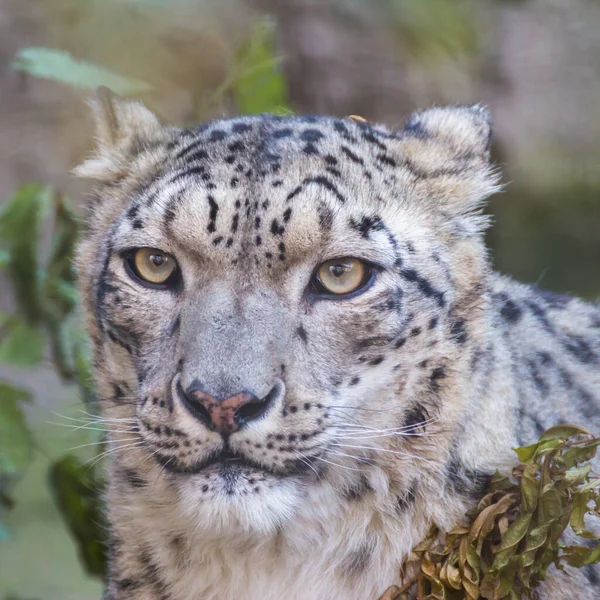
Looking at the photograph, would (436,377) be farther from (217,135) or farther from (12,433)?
(12,433)

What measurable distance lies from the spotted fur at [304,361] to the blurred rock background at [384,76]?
4794mm

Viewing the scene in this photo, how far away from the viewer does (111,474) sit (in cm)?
362

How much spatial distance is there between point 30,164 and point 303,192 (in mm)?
6546

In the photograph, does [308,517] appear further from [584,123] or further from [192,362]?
[584,123]

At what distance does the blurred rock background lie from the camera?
8414mm

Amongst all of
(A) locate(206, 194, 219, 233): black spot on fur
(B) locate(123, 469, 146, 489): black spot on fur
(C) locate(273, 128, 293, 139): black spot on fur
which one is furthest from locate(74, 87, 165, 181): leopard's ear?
(B) locate(123, 469, 146, 489): black spot on fur

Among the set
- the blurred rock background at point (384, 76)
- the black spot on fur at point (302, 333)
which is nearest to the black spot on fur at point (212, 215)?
the black spot on fur at point (302, 333)

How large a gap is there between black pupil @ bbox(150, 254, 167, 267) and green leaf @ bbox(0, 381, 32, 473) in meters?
1.92

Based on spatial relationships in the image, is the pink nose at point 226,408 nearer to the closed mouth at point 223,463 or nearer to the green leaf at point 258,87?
the closed mouth at point 223,463

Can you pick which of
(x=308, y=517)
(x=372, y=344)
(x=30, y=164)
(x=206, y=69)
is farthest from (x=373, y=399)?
(x=30, y=164)

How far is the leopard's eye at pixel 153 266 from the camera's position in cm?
316

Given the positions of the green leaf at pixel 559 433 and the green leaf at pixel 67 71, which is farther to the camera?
the green leaf at pixel 67 71

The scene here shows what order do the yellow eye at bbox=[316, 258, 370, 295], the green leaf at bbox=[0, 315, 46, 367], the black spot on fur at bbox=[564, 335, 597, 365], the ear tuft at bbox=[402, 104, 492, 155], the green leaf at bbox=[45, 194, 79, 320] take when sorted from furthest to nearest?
the green leaf at bbox=[45, 194, 79, 320]
the green leaf at bbox=[0, 315, 46, 367]
the black spot on fur at bbox=[564, 335, 597, 365]
the ear tuft at bbox=[402, 104, 492, 155]
the yellow eye at bbox=[316, 258, 370, 295]

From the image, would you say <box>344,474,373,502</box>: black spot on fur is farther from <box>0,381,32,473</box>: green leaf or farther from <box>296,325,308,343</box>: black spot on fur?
<box>0,381,32,473</box>: green leaf
